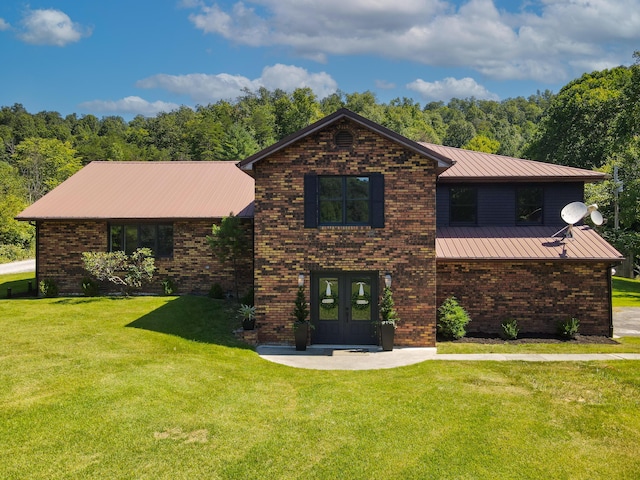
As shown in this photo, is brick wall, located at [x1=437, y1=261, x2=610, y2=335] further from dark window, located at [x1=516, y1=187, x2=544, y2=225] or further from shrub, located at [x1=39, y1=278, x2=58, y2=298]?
shrub, located at [x1=39, y1=278, x2=58, y2=298]

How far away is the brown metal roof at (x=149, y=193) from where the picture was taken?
806 inches

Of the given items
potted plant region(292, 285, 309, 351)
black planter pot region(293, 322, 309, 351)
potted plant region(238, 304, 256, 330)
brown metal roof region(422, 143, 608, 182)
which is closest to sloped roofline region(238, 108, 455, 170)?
brown metal roof region(422, 143, 608, 182)

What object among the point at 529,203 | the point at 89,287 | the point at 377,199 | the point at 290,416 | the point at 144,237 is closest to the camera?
the point at 290,416

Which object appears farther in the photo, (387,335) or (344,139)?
(344,139)

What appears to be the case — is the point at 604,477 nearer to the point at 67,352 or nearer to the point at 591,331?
the point at 591,331

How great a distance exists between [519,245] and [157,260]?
15.0 metres

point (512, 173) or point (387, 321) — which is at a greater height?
point (512, 173)

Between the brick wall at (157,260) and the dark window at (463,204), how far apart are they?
9788 mm

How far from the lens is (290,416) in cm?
938

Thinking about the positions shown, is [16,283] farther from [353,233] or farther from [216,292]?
[353,233]

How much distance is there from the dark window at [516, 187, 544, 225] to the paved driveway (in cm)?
516

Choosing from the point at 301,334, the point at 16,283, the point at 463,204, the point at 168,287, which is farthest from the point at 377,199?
the point at 16,283

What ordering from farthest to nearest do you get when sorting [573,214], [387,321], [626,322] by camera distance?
1. [626,322]
2. [573,214]
3. [387,321]

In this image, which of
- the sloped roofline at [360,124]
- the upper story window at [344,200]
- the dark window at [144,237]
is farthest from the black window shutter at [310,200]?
the dark window at [144,237]
